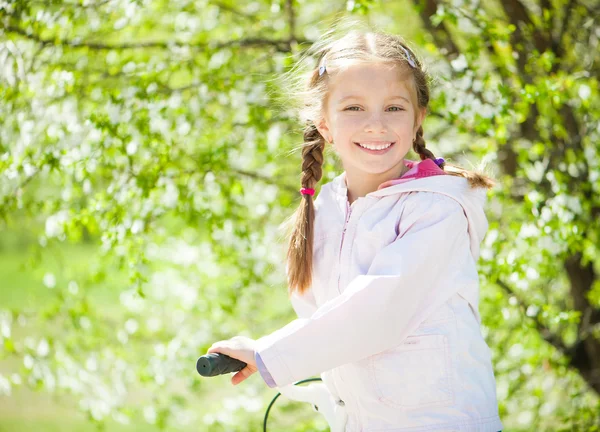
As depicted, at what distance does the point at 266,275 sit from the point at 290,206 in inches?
17.8

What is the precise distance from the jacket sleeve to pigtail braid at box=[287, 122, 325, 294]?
0.25 metres

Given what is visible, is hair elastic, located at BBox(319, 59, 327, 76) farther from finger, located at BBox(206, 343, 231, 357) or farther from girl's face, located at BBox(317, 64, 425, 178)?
finger, located at BBox(206, 343, 231, 357)

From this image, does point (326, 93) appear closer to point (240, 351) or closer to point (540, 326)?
point (240, 351)

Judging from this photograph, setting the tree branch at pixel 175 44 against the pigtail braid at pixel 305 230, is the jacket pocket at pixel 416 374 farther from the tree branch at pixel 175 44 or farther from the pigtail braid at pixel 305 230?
the tree branch at pixel 175 44

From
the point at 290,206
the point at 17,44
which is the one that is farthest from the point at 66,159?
the point at 290,206

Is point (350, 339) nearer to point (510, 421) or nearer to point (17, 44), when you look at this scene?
point (17, 44)

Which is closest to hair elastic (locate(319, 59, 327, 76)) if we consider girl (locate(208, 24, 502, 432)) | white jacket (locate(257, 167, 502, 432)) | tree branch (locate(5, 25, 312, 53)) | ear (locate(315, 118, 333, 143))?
girl (locate(208, 24, 502, 432))

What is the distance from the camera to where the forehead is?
6.36ft

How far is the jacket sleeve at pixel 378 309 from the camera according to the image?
173 cm

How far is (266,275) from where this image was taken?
3898 mm

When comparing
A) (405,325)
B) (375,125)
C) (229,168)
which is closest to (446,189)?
(375,125)

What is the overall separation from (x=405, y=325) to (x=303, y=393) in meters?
0.41

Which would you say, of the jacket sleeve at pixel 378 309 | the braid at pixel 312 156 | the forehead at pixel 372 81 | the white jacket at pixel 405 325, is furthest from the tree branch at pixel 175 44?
the jacket sleeve at pixel 378 309

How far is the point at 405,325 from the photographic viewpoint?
1.76m
